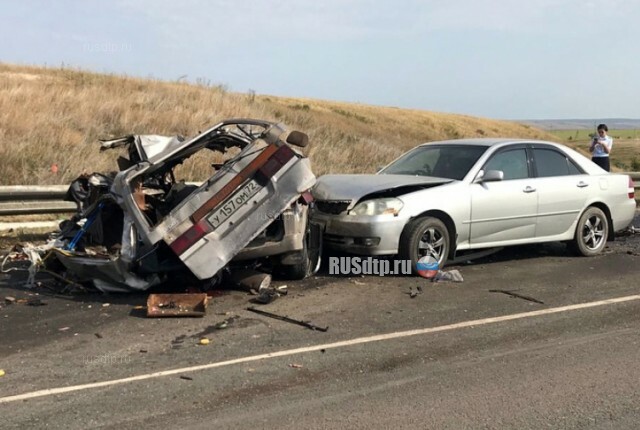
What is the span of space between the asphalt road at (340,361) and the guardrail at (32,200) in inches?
107

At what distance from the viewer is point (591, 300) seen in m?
6.33

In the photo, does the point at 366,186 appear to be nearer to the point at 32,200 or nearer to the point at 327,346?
the point at 327,346

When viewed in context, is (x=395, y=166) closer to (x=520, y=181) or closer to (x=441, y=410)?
(x=520, y=181)

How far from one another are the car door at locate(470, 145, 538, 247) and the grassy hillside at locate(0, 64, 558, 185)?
7.41m

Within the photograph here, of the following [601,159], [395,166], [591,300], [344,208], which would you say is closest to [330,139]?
[601,159]

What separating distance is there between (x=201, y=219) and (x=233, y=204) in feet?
1.13

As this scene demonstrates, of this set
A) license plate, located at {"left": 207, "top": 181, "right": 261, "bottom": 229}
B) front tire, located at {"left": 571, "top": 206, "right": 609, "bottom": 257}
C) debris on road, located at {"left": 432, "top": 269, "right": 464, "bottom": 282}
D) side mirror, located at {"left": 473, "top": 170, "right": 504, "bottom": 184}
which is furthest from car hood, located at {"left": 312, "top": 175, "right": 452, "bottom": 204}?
front tire, located at {"left": 571, "top": 206, "right": 609, "bottom": 257}

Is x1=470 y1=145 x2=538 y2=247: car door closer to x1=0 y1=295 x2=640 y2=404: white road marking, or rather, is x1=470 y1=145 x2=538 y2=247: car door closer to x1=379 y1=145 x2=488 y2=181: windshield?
x1=379 y1=145 x2=488 y2=181: windshield

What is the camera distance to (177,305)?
18.9ft

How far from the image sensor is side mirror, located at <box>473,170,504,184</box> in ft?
24.6

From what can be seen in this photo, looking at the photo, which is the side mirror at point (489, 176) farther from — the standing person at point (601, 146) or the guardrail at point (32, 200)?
the standing person at point (601, 146)

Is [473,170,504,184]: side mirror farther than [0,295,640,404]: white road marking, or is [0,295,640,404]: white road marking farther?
[473,170,504,184]: side mirror

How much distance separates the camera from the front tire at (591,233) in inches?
338

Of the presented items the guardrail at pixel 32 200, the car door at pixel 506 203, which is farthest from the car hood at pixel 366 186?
the guardrail at pixel 32 200
